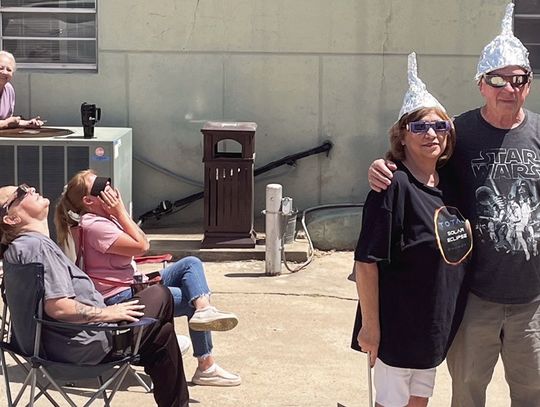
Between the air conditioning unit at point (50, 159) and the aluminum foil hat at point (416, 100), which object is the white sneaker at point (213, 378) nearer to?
the aluminum foil hat at point (416, 100)

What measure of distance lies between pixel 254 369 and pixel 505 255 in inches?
83.0

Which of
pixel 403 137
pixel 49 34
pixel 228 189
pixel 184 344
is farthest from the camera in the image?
pixel 49 34

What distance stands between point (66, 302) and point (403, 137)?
1.56m

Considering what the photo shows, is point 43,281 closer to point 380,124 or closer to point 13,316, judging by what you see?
point 13,316

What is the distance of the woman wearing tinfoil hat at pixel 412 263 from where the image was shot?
12.3 feet

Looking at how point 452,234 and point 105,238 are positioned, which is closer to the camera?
point 452,234


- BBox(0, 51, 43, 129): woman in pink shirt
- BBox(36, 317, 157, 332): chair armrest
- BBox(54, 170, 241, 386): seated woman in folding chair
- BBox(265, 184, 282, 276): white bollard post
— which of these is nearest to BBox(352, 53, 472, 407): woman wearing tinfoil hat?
BBox(36, 317, 157, 332): chair armrest

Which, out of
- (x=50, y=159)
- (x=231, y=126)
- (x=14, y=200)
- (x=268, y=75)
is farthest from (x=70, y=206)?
(x=268, y=75)

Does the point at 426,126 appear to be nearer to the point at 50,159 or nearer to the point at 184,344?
the point at 184,344

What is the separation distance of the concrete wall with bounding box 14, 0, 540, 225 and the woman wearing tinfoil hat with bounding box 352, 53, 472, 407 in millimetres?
5155

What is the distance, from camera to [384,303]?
3828mm

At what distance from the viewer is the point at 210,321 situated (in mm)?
4938

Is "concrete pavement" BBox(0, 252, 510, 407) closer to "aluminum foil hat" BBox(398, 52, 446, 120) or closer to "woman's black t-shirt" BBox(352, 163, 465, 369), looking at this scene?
"woman's black t-shirt" BBox(352, 163, 465, 369)

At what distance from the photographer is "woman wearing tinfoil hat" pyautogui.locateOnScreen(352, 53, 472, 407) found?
3736mm
